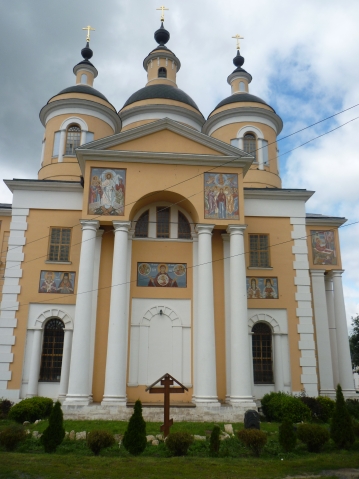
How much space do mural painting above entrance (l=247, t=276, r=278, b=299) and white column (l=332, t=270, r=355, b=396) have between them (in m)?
4.24

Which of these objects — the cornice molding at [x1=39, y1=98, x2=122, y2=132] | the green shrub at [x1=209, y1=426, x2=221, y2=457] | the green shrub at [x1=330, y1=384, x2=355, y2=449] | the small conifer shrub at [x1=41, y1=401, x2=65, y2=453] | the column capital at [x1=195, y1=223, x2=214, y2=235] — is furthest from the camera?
the cornice molding at [x1=39, y1=98, x2=122, y2=132]

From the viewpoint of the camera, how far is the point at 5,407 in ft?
55.1

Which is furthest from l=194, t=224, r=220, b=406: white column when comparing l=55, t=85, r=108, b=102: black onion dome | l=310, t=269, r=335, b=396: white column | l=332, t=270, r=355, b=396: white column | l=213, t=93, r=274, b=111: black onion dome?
l=55, t=85, r=108, b=102: black onion dome

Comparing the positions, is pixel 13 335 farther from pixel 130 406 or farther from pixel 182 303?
pixel 182 303

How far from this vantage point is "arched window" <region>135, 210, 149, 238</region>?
2003cm

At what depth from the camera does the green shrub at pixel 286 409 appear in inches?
627

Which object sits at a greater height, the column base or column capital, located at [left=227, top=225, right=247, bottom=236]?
column capital, located at [left=227, top=225, right=247, bottom=236]

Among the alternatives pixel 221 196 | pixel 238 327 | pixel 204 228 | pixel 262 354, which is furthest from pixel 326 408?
pixel 221 196

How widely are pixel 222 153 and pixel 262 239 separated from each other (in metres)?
A: 4.14

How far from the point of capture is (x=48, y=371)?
60.7 feet

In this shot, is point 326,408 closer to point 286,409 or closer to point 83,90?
point 286,409

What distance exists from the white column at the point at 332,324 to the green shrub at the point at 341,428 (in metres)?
11.4

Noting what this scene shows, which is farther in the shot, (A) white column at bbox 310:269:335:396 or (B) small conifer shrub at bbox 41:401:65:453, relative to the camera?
(A) white column at bbox 310:269:335:396

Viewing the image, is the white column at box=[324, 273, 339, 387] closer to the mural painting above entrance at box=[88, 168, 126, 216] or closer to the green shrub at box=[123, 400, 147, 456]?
the mural painting above entrance at box=[88, 168, 126, 216]
